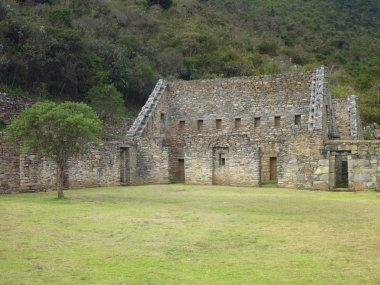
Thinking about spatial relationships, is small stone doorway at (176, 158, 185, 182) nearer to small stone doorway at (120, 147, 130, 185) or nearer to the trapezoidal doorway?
small stone doorway at (120, 147, 130, 185)

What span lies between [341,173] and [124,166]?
10.3 meters

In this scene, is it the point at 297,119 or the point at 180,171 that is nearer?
the point at 297,119

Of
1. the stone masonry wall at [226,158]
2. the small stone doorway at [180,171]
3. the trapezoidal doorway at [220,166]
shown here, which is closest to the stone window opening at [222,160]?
the trapezoidal doorway at [220,166]

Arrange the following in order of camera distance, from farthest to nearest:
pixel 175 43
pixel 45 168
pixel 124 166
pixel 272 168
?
1. pixel 175 43
2. pixel 124 166
3. pixel 272 168
4. pixel 45 168

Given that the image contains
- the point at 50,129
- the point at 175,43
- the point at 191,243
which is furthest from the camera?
the point at 175,43

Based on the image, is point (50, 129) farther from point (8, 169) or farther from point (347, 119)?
point (347, 119)

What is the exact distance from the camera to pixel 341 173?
77.4 feet

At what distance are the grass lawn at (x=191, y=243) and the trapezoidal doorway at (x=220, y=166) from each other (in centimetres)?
877

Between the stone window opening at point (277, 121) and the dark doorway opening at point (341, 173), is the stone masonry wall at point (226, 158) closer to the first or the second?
the dark doorway opening at point (341, 173)

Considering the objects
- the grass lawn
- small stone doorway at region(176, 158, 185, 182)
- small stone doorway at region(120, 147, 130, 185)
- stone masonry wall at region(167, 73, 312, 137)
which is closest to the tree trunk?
the grass lawn

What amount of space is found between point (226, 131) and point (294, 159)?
7717mm

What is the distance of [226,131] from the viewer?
29875 millimetres

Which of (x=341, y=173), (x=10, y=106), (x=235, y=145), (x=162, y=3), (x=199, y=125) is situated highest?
(x=162, y=3)

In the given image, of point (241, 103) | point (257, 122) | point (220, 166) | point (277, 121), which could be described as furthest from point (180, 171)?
point (277, 121)
